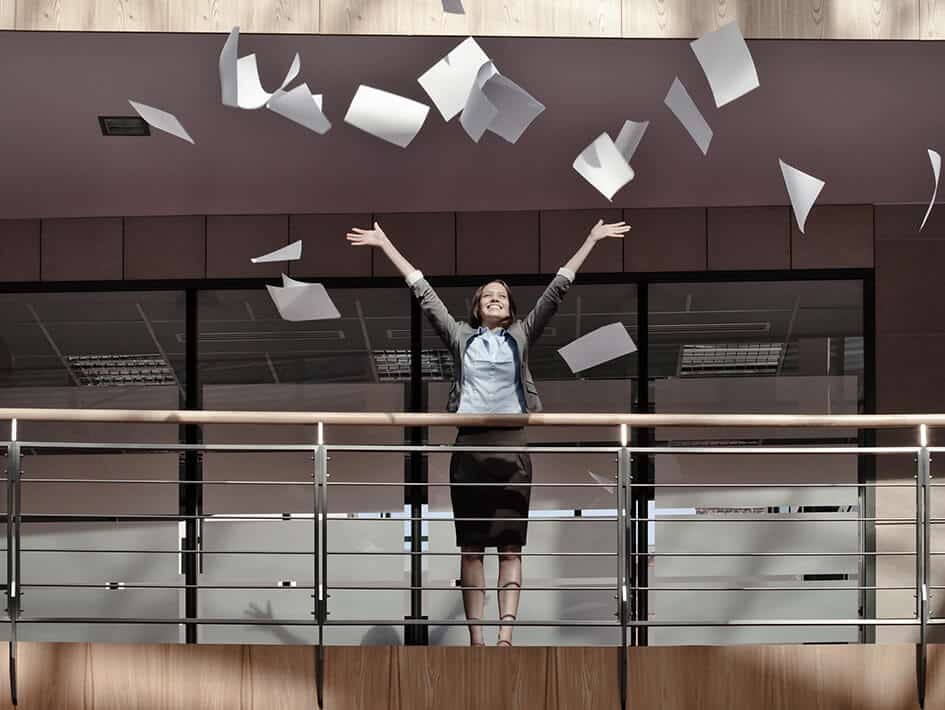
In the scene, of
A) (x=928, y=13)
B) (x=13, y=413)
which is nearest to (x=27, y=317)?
(x=13, y=413)

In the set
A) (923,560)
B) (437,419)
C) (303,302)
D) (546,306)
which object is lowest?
(923,560)

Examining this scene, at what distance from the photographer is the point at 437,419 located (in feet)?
13.3

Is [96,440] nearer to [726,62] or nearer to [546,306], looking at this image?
[546,306]

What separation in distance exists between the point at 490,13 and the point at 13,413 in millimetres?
2066

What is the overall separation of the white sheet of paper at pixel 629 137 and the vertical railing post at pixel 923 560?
159 centimetres

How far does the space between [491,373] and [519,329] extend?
0.18 meters

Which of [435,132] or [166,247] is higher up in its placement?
[435,132]

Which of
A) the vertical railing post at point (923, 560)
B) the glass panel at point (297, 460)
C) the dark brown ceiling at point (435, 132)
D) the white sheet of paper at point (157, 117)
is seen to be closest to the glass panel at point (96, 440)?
the glass panel at point (297, 460)

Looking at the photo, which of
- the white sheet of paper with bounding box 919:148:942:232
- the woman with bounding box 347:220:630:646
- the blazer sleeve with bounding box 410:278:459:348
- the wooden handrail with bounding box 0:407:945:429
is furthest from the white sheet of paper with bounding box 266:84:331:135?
the white sheet of paper with bounding box 919:148:942:232

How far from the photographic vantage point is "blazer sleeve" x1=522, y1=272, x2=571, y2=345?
420 centimetres

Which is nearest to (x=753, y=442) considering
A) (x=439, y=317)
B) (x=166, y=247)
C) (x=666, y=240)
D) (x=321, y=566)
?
(x=666, y=240)

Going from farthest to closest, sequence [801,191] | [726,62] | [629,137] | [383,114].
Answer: [629,137], [801,191], [383,114], [726,62]

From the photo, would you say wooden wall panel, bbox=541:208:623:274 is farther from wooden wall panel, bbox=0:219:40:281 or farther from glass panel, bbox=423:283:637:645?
wooden wall panel, bbox=0:219:40:281

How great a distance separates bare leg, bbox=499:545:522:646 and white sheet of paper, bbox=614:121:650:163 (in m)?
1.68
